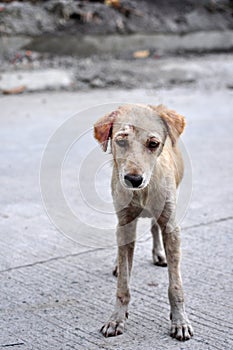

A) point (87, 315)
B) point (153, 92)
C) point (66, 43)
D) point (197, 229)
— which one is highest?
point (66, 43)

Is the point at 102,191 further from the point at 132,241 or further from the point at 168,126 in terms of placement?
the point at 168,126

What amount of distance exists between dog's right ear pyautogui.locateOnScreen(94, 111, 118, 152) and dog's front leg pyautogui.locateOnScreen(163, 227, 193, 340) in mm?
521

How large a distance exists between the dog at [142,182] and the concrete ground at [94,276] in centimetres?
11

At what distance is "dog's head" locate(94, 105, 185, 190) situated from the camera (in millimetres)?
2830

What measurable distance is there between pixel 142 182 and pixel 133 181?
1.5 inches

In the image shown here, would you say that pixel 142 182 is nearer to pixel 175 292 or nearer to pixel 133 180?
pixel 133 180

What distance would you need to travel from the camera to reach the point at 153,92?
9922mm

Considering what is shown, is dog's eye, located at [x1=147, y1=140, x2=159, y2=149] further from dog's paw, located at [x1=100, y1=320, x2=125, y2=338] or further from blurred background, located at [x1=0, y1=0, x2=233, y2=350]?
dog's paw, located at [x1=100, y1=320, x2=125, y2=338]

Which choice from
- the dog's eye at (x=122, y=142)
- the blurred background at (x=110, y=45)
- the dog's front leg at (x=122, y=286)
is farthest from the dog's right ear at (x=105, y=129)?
the blurred background at (x=110, y=45)

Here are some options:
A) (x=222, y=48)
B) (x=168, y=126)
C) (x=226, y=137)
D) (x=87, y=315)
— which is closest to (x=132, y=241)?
(x=87, y=315)

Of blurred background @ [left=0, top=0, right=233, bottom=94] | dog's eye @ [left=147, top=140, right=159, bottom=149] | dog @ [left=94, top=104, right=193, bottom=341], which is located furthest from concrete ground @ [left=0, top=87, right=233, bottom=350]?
blurred background @ [left=0, top=0, right=233, bottom=94]

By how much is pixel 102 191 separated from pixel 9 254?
0.95m

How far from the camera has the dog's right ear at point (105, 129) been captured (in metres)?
3.03

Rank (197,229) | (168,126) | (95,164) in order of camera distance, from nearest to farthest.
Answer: (168,126), (95,164), (197,229)
